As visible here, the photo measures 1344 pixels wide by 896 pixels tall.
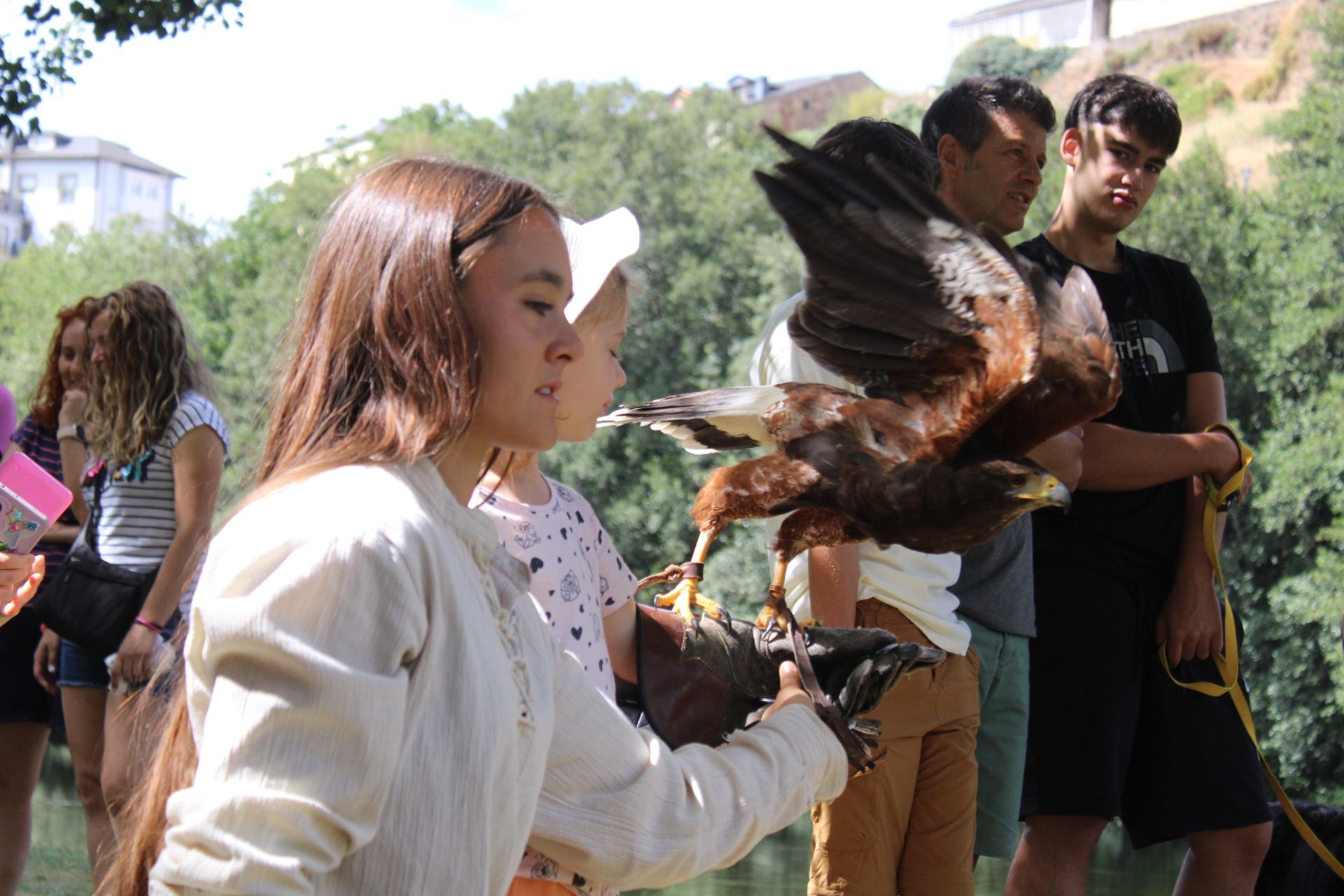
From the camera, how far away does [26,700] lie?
12.3ft

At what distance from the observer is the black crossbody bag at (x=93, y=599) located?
136 inches

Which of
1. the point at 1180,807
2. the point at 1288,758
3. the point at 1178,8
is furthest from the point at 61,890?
the point at 1178,8

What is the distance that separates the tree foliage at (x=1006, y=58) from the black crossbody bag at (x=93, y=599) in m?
43.6

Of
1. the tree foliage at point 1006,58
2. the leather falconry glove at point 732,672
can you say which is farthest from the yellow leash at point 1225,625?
the tree foliage at point 1006,58

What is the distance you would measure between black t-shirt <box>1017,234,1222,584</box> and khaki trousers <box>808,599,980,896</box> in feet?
1.73

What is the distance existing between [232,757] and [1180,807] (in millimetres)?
2469

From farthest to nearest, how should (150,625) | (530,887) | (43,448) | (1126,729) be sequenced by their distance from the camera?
(43,448) < (150,625) < (1126,729) < (530,887)

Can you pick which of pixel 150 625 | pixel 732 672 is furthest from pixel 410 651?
pixel 150 625

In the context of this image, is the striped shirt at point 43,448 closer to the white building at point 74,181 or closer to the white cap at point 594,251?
the white cap at point 594,251

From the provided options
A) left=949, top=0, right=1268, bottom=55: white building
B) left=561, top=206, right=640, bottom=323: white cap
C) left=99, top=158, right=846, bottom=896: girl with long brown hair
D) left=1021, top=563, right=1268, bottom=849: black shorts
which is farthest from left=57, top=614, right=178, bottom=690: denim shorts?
left=949, top=0, right=1268, bottom=55: white building

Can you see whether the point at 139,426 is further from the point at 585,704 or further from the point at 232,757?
the point at 232,757

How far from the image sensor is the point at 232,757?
0.99 m

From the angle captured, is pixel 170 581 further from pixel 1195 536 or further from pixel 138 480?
pixel 1195 536

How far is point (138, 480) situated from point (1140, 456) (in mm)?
2682
